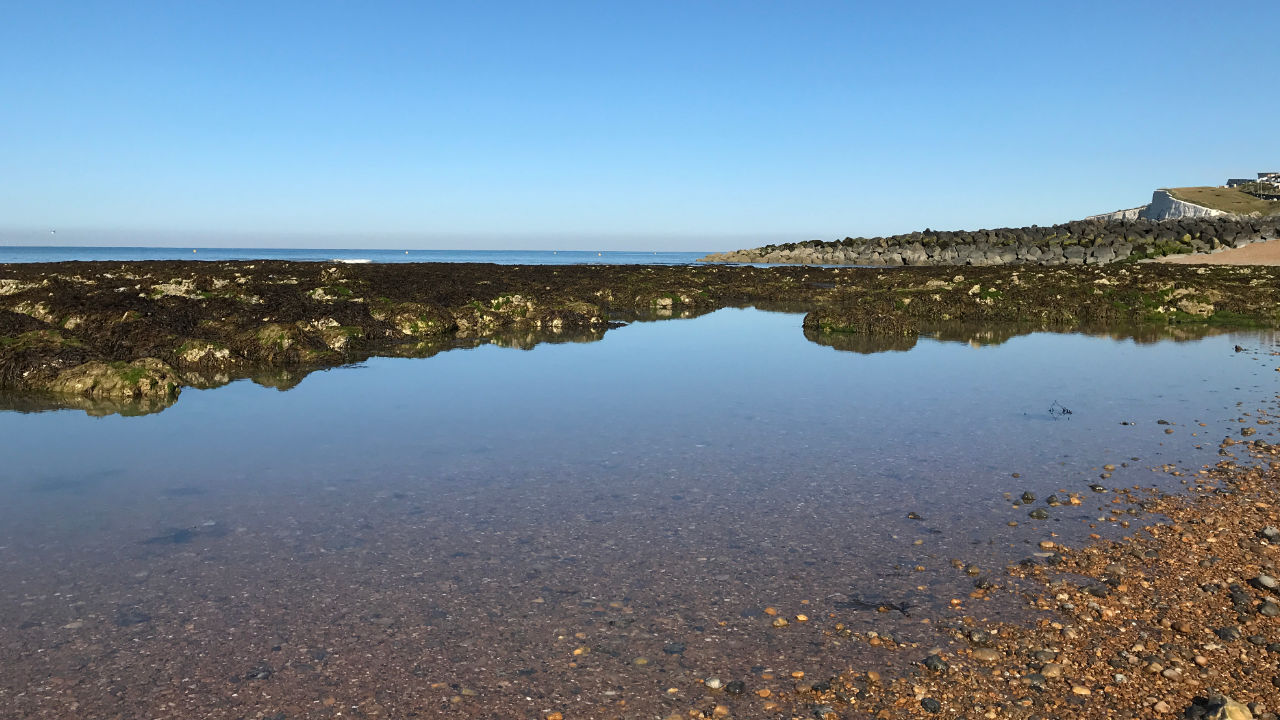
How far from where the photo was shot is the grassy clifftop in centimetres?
10950

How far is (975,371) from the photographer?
59.1 feet

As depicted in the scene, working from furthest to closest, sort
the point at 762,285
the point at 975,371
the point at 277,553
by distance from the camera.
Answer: the point at 762,285 → the point at 975,371 → the point at 277,553

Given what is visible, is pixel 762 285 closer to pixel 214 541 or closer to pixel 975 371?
pixel 975 371

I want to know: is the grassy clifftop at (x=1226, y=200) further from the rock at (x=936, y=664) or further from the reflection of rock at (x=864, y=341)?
the rock at (x=936, y=664)

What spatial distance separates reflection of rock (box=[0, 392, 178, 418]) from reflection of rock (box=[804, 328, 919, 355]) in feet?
53.9

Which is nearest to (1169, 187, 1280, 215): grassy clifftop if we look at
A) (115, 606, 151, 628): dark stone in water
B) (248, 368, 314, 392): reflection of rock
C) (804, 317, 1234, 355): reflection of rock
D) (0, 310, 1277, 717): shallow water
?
(804, 317, 1234, 355): reflection of rock

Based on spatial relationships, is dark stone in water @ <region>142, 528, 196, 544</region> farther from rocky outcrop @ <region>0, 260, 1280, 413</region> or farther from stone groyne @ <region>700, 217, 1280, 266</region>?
stone groyne @ <region>700, 217, 1280, 266</region>

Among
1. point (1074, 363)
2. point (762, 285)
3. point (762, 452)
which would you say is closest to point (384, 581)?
point (762, 452)

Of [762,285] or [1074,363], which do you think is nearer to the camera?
[1074,363]

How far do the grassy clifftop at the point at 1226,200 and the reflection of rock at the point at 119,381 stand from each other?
418 ft

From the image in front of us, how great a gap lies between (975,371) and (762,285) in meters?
33.1

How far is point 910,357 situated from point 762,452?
35.4 feet

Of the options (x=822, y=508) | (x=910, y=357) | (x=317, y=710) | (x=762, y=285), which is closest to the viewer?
(x=317, y=710)

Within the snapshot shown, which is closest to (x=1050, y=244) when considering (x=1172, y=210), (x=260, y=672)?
(x=1172, y=210)
